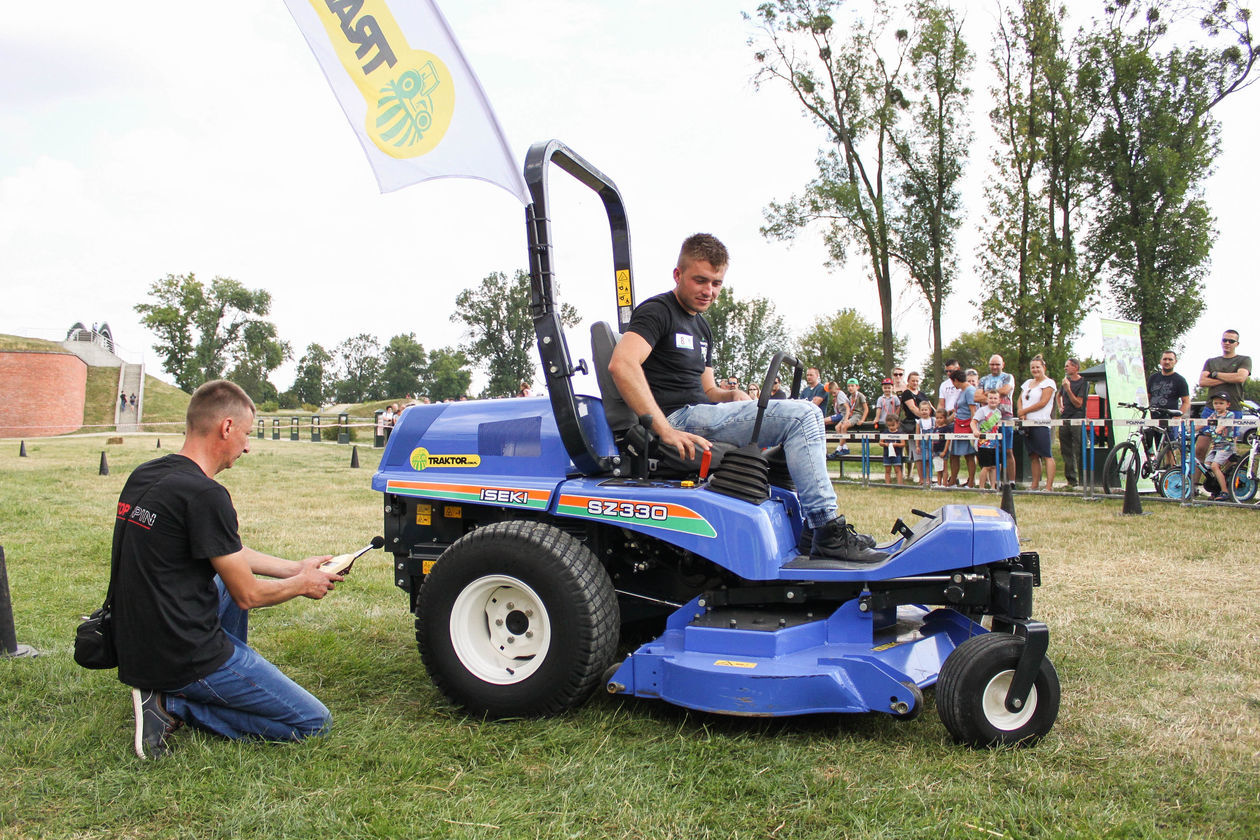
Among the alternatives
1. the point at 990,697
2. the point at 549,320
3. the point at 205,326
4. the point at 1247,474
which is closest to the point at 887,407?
the point at 1247,474

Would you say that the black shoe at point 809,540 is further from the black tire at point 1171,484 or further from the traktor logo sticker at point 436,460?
the black tire at point 1171,484

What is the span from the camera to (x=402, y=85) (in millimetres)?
4016

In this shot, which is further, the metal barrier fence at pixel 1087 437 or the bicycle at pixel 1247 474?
the metal barrier fence at pixel 1087 437

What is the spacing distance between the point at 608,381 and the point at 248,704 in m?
1.90

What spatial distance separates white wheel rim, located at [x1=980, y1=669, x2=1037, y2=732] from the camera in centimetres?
303

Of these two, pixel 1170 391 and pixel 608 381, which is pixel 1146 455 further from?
pixel 608 381

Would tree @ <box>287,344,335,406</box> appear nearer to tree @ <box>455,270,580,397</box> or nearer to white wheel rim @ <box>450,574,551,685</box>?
tree @ <box>455,270,580,397</box>

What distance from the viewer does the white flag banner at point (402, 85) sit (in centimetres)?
395

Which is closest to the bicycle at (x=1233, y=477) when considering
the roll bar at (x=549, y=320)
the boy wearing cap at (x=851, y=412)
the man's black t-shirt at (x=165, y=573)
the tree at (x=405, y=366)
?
the boy wearing cap at (x=851, y=412)

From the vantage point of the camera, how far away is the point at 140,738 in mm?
3014

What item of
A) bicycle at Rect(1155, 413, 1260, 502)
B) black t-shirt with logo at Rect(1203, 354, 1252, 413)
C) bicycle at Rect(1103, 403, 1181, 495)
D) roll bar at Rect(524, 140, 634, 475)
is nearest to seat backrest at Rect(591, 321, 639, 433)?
roll bar at Rect(524, 140, 634, 475)

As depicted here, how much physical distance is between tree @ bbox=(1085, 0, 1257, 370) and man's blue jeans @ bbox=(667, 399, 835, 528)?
76.7 feet

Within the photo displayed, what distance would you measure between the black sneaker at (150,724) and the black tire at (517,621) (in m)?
0.95

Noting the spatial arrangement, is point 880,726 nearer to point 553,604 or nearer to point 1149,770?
point 1149,770
